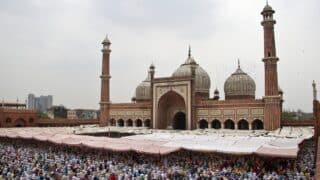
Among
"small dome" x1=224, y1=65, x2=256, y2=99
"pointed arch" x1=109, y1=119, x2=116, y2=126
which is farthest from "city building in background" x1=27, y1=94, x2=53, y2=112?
"small dome" x1=224, y1=65, x2=256, y2=99

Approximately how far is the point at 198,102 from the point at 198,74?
483 centimetres

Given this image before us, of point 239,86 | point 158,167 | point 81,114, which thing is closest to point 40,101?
point 81,114

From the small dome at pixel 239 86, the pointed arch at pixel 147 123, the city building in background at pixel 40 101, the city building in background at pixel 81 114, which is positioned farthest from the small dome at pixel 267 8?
the city building in background at pixel 40 101

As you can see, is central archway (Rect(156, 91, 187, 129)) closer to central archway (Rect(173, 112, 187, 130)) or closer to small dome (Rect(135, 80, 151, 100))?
central archway (Rect(173, 112, 187, 130))

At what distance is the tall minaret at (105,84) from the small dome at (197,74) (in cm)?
691

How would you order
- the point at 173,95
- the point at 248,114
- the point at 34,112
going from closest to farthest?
Result: the point at 248,114, the point at 173,95, the point at 34,112

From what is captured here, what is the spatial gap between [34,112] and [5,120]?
3323mm

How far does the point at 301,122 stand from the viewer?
28906mm

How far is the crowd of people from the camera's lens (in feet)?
38.6

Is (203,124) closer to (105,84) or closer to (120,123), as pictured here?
(120,123)

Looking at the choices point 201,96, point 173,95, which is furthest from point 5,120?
→ point 201,96

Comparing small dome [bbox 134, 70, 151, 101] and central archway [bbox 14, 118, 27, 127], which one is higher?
small dome [bbox 134, 70, 151, 101]

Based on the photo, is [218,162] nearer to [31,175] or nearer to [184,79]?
[31,175]

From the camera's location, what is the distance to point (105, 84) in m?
36.0
